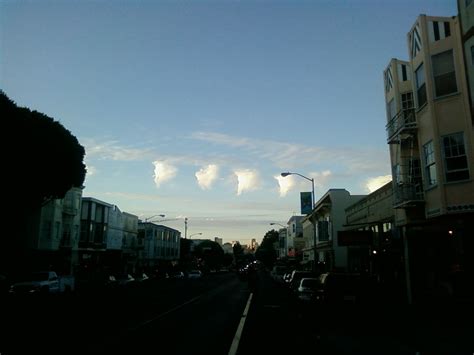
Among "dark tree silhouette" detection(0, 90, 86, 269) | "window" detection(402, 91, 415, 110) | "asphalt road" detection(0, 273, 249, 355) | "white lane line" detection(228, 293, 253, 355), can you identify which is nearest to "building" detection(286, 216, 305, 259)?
"dark tree silhouette" detection(0, 90, 86, 269)

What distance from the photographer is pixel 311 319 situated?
17219 millimetres

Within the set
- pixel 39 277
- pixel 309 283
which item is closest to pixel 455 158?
pixel 309 283

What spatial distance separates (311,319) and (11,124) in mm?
21227

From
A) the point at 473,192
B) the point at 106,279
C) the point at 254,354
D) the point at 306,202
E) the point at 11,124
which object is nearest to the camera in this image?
the point at 254,354

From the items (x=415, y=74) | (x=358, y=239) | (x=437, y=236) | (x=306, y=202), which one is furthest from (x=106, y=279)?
(x=415, y=74)

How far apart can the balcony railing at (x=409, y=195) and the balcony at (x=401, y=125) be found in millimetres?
2569

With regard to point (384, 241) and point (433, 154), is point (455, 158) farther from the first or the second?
point (384, 241)

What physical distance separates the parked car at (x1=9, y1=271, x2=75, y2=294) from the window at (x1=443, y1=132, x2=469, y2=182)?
2337cm

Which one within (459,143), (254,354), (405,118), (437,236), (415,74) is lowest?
(254,354)

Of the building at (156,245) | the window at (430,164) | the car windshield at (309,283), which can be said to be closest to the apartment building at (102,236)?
the building at (156,245)

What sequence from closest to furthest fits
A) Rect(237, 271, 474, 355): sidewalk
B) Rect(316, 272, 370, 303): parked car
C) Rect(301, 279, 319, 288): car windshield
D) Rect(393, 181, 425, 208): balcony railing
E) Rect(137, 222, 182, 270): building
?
Rect(237, 271, 474, 355): sidewalk < Rect(316, 272, 370, 303): parked car < Rect(301, 279, 319, 288): car windshield < Rect(393, 181, 425, 208): balcony railing < Rect(137, 222, 182, 270): building

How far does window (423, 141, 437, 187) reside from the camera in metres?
20.5

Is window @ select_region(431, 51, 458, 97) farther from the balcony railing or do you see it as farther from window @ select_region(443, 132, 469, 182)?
the balcony railing

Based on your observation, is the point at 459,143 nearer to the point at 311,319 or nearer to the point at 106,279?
the point at 311,319
